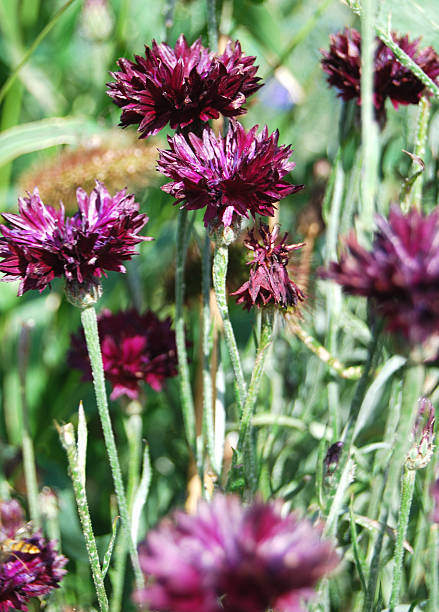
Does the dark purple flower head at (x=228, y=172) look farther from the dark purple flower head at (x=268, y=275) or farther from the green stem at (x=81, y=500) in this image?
the green stem at (x=81, y=500)

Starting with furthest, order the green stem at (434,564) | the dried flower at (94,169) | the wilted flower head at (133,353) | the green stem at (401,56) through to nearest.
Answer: the dried flower at (94,169) → the wilted flower head at (133,353) → the green stem at (401,56) → the green stem at (434,564)

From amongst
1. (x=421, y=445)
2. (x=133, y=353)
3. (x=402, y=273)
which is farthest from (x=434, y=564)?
(x=133, y=353)

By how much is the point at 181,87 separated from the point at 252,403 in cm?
21

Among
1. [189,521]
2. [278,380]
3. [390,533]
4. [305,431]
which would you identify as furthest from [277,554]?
[278,380]

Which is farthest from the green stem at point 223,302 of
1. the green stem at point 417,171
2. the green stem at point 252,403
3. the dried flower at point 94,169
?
the dried flower at point 94,169

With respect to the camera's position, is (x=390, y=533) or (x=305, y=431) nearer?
(x=390, y=533)

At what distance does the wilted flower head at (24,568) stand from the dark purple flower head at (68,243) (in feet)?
0.57

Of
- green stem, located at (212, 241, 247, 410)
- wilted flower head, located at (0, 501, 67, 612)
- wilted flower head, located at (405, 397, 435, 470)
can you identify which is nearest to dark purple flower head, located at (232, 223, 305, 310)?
green stem, located at (212, 241, 247, 410)

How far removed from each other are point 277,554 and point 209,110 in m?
0.29

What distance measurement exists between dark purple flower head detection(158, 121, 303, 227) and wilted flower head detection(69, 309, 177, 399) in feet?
0.61

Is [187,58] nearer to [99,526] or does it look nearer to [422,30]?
[422,30]

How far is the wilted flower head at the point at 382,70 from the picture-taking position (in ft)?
1.67

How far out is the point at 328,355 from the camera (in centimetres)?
52

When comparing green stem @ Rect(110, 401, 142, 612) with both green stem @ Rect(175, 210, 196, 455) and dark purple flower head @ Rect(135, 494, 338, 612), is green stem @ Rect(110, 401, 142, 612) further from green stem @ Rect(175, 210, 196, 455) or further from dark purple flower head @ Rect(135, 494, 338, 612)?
dark purple flower head @ Rect(135, 494, 338, 612)
